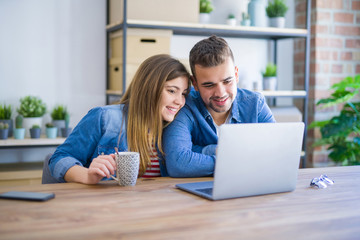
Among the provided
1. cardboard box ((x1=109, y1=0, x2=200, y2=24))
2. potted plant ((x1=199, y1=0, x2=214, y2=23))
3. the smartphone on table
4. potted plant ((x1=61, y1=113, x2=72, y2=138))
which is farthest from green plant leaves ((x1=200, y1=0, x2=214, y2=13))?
the smartphone on table

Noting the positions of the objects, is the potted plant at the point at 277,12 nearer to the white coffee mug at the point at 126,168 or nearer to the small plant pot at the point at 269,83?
the small plant pot at the point at 269,83

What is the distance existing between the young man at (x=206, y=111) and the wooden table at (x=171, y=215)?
0.69ft

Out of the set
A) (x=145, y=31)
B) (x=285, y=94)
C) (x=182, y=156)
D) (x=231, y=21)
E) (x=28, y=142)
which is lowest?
(x=28, y=142)

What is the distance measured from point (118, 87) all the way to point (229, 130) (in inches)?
80.4

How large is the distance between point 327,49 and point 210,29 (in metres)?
1.08

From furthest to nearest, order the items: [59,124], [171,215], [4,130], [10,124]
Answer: [59,124], [10,124], [4,130], [171,215]

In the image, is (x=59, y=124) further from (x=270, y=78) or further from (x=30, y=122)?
(x=270, y=78)

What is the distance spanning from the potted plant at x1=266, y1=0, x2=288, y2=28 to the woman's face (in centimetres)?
190

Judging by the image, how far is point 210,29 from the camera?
3135 mm

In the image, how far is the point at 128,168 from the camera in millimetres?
1325

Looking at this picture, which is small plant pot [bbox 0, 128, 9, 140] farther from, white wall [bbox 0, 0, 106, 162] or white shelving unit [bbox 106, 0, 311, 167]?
white shelving unit [bbox 106, 0, 311, 167]

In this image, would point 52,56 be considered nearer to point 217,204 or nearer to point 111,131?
point 111,131

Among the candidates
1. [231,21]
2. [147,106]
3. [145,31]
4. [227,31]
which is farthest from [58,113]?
[147,106]

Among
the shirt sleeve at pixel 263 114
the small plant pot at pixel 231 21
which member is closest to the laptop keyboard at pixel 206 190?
the shirt sleeve at pixel 263 114
